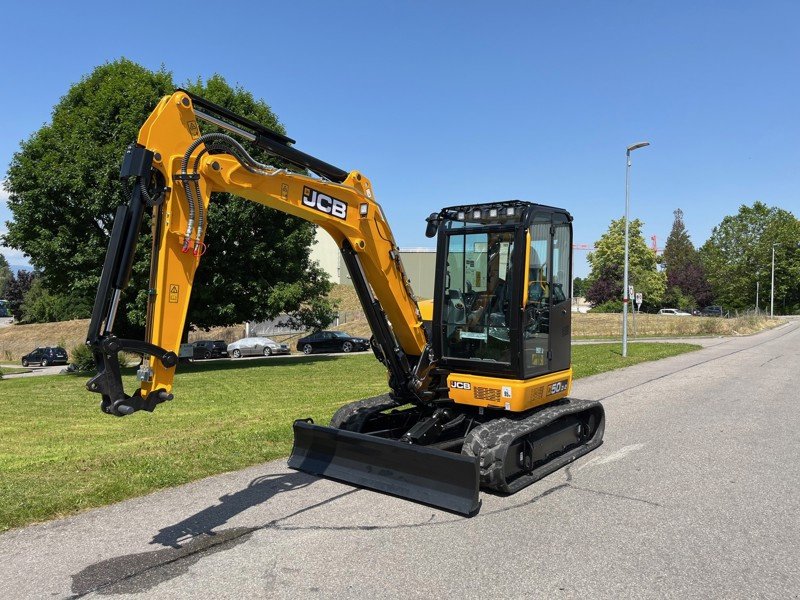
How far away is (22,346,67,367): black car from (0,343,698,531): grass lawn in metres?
25.4

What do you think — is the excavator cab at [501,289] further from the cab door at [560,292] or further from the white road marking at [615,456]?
the white road marking at [615,456]

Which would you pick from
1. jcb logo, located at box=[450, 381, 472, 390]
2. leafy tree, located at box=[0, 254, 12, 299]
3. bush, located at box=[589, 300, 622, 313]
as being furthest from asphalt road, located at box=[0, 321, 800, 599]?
leafy tree, located at box=[0, 254, 12, 299]

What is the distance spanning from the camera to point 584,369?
59.0ft

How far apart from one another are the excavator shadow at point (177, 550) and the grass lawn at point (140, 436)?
0.99 m

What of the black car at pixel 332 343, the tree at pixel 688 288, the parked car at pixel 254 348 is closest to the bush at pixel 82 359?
the parked car at pixel 254 348

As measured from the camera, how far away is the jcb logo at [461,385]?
6.71 meters

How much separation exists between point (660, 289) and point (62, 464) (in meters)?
75.4

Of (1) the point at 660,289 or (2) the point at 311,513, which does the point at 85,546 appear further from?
(1) the point at 660,289

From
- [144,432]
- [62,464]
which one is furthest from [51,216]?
[62,464]

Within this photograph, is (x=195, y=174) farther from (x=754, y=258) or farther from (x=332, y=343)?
(x=754, y=258)

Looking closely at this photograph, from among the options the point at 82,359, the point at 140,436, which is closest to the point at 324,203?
the point at 140,436

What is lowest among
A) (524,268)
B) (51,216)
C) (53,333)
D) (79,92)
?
(53,333)

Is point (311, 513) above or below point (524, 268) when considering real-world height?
below

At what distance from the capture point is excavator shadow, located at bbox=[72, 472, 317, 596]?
403 centimetres
